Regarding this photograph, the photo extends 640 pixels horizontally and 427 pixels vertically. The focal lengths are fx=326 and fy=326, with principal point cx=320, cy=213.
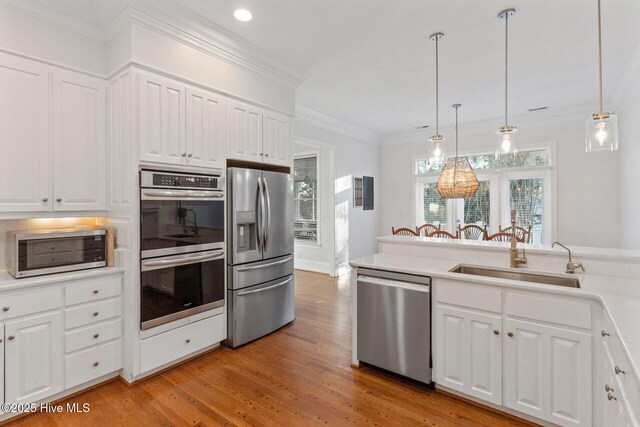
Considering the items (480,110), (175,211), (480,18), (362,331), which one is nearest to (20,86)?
(175,211)

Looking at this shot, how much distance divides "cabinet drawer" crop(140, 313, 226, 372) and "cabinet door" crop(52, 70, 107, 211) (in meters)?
1.21

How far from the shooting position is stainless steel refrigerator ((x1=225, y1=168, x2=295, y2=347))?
3158 millimetres

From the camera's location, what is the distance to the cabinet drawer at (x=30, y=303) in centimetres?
210

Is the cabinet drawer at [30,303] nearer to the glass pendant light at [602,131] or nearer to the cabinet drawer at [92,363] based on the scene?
the cabinet drawer at [92,363]

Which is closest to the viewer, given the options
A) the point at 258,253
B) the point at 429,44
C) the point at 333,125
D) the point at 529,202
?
the point at 429,44

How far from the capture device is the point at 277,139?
365 centimetres

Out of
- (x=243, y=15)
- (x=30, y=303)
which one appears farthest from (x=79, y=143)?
(x=243, y=15)

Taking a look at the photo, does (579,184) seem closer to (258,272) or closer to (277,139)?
(277,139)

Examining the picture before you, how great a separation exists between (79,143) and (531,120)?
6551mm

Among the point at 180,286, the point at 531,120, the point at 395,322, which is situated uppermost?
the point at 531,120

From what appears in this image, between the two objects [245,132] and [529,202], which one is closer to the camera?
[245,132]

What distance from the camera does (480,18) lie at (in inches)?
109

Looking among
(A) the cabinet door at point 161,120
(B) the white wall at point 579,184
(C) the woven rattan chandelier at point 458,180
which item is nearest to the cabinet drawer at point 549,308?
(C) the woven rattan chandelier at point 458,180

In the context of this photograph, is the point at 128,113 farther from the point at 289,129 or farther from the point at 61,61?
the point at 289,129
